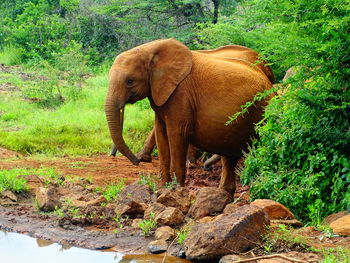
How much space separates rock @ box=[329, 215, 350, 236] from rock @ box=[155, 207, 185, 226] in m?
1.65

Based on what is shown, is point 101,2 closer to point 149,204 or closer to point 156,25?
point 156,25

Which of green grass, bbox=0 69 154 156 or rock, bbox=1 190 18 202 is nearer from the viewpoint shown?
rock, bbox=1 190 18 202

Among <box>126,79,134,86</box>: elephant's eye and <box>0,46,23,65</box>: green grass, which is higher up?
<box>126,79,134,86</box>: elephant's eye

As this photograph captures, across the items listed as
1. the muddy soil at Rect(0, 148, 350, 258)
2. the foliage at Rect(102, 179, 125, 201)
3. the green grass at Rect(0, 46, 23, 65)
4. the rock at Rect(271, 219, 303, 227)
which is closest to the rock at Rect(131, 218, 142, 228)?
the muddy soil at Rect(0, 148, 350, 258)

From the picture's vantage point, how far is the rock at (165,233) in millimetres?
6547

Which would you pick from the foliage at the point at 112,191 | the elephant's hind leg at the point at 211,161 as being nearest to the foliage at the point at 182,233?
the foliage at the point at 112,191

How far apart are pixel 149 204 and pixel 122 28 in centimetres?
1379

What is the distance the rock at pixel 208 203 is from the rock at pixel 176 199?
209mm

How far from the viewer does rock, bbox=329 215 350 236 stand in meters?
5.91

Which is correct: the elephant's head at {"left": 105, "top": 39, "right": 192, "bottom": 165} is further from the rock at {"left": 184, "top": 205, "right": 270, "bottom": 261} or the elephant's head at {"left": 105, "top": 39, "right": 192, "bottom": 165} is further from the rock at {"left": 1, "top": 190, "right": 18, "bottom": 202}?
the rock at {"left": 184, "top": 205, "right": 270, "bottom": 261}

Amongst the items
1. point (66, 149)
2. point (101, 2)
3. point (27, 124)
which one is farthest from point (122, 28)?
point (66, 149)

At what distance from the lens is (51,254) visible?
22.0 feet

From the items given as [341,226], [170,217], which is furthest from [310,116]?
[170,217]

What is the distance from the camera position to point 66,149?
40.5ft
